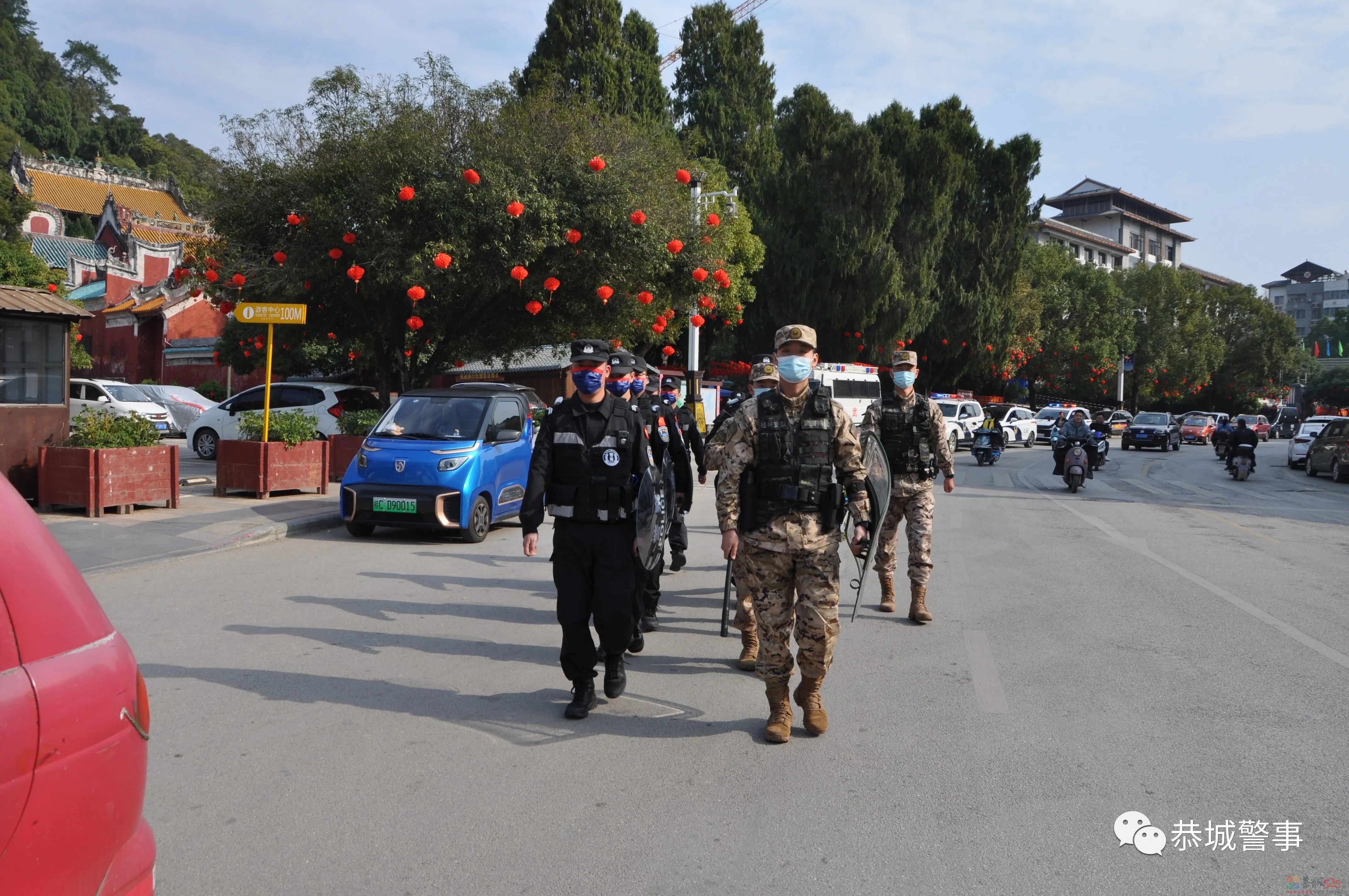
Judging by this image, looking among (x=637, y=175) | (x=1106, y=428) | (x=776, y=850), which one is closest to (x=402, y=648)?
(x=776, y=850)

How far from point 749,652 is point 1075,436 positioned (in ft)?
Result: 54.2

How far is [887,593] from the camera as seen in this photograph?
798 cm

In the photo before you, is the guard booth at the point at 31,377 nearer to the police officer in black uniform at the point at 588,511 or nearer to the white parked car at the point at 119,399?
the police officer in black uniform at the point at 588,511

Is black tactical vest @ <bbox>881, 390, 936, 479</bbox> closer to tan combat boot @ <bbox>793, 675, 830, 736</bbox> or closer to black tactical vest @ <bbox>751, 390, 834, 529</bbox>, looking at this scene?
black tactical vest @ <bbox>751, 390, 834, 529</bbox>

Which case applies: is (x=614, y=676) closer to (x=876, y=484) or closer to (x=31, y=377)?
(x=876, y=484)

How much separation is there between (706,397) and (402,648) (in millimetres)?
22289

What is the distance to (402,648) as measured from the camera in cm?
656

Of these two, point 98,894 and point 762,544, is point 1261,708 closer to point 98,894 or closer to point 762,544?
point 762,544

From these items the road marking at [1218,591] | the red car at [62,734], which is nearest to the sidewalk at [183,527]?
the red car at [62,734]

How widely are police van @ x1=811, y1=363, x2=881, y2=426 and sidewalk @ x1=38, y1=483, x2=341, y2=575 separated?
17.3m

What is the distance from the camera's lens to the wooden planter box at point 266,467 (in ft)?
43.9

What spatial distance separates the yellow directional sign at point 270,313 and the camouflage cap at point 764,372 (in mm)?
8714

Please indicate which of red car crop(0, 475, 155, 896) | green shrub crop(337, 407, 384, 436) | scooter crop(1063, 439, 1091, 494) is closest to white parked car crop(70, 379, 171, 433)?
green shrub crop(337, 407, 384, 436)

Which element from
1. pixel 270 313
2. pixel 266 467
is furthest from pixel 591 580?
pixel 270 313
